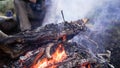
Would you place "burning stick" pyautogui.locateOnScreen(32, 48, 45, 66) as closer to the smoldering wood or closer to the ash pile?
the ash pile

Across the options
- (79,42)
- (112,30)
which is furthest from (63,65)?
(112,30)

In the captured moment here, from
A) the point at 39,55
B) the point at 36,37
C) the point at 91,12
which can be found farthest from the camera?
the point at 91,12

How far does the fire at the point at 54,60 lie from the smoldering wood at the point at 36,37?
22 cm

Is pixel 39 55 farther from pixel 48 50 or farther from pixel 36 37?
pixel 36 37

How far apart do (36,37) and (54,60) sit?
1.98ft

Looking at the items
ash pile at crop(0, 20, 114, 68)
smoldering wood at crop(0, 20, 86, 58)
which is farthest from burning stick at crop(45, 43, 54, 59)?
smoldering wood at crop(0, 20, 86, 58)

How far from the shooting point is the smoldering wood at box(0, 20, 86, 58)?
4.27 metres

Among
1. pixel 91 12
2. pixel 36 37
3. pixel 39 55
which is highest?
pixel 91 12

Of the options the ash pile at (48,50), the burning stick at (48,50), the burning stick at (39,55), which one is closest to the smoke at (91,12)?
the ash pile at (48,50)

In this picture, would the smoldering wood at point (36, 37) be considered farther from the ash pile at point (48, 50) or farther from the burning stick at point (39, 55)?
the burning stick at point (39, 55)

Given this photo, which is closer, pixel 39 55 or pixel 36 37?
pixel 39 55

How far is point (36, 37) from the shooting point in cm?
452

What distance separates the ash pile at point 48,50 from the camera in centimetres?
425

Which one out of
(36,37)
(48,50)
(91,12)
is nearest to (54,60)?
(48,50)
